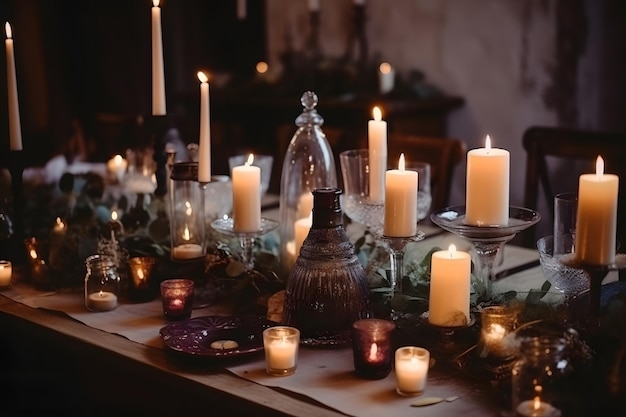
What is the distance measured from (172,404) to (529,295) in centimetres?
62

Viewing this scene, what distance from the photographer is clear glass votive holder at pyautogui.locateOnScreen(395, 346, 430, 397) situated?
1.23m

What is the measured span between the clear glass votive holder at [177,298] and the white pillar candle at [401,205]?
36 cm

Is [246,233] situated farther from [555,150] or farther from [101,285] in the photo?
[555,150]

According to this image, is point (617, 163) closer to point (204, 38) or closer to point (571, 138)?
point (571, 138)

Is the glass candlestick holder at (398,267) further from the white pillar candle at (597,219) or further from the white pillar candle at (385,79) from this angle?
the white pillar candle at (385,79)

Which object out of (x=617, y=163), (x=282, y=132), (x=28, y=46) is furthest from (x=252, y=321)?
(x=28, y=46)

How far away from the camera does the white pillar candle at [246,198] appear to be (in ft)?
5.26

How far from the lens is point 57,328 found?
155 cm

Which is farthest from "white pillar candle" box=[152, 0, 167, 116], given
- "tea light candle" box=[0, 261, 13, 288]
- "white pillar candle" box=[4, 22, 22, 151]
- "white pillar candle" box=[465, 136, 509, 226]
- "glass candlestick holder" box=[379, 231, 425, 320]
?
"white pillar candle" box=[465, 136, 509, 226]

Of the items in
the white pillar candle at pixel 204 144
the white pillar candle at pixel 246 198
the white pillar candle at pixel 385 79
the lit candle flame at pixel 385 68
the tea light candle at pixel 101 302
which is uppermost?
the lit candle flame at pixel 385 68

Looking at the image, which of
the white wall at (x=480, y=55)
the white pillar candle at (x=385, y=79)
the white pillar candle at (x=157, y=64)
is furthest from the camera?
the white pillar candle at (x=385, y=79)

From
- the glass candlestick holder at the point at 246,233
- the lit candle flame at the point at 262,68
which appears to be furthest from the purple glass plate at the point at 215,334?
the lit candle flame at the point at 262,68

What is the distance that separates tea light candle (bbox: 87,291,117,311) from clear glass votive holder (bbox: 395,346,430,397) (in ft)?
1.91

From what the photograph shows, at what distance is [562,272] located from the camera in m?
1.41
